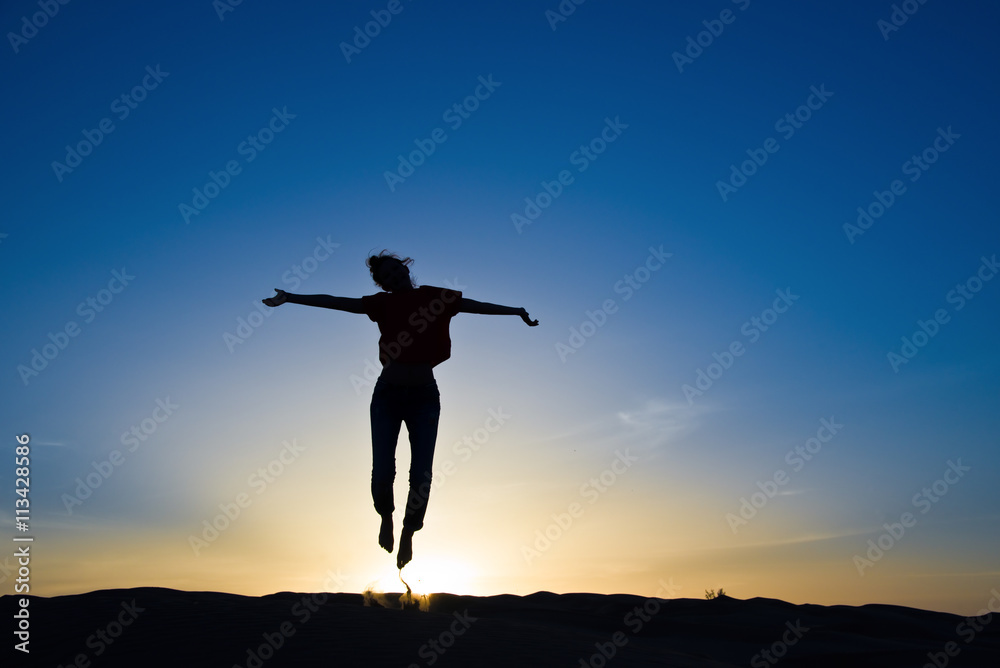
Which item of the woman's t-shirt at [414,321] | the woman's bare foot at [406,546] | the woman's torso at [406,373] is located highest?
the woman's t-shirt at [414,321]

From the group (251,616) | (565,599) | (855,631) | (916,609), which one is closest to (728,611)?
(855,631)

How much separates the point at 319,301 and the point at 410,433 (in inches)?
50.4

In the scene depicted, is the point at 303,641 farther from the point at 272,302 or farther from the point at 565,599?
the point at 565,599

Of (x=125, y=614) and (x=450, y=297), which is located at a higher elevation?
(x=450, y=297)

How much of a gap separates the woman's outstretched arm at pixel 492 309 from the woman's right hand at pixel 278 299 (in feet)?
4.61

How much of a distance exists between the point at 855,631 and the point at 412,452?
4.81m

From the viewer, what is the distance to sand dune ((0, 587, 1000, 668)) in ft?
11.7

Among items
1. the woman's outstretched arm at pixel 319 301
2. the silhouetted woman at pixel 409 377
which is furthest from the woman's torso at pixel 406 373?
the woman's outstretched arm at pixel 319 301

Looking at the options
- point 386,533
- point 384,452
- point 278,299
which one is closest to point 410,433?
point 384,452

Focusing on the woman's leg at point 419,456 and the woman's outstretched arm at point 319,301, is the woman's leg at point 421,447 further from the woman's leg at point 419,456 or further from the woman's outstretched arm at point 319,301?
the woman's outstretched arm at point 319,301

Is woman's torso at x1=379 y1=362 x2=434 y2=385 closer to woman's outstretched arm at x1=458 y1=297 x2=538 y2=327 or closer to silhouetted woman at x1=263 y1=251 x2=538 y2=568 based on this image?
silhouetted woman at x1=263 y1=251 x2=538 y2=568

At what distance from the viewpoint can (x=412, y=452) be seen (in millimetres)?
5707

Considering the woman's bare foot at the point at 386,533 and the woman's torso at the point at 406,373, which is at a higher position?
the woman's torso at the point at 406,373

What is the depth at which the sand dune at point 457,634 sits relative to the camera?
11.7 feet
